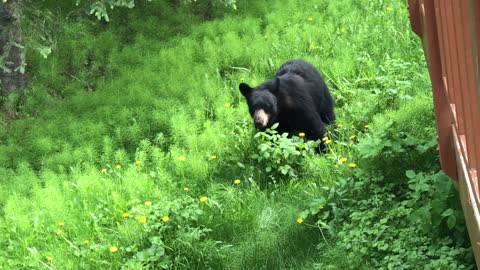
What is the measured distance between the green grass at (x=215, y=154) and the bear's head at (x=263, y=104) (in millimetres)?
230

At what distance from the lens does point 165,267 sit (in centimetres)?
559

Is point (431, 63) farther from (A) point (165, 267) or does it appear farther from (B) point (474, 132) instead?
(A) point (165, 267)

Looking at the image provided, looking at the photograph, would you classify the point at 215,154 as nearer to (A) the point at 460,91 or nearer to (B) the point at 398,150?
(B) the point at 398,150

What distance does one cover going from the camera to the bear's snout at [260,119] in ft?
23.8

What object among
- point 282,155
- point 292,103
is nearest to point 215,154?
point 292,103

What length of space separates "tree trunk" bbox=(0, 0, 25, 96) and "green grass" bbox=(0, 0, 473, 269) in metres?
0.32

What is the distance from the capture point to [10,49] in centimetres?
1045

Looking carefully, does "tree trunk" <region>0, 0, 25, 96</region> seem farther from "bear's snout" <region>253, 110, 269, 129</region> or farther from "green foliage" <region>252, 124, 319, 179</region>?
"green foliage" <region>252, 124, 319, 179</region>

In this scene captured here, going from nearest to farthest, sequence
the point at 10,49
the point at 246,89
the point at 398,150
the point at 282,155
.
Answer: the point at 398,150, the point at 282,155, the point at 246,89, the point at 10,49

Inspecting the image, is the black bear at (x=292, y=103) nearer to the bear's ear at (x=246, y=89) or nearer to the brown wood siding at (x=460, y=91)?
the bear's ear at (x=246, y=89)

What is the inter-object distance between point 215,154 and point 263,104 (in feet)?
2.52

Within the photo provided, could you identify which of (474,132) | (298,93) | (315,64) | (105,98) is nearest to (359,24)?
(315,64)

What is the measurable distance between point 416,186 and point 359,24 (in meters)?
5.47

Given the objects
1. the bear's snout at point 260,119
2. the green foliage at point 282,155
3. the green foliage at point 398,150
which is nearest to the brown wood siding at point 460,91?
the green foliage at point 398,150
